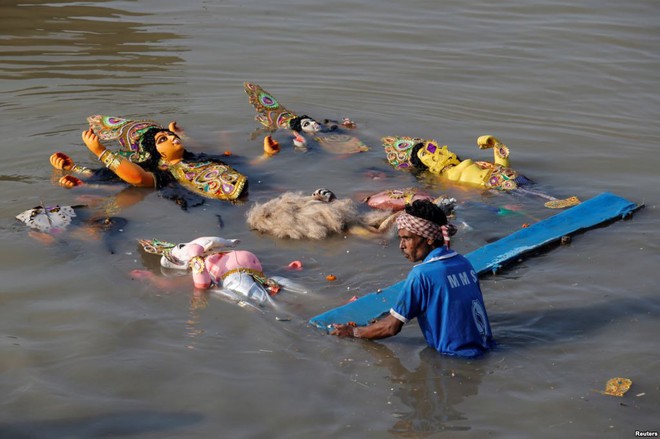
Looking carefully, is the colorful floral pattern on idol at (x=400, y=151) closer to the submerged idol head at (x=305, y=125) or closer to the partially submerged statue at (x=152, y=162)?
the submerged idol head at (x=305, y=125)

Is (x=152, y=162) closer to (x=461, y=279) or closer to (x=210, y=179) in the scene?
(x=210, y=179)

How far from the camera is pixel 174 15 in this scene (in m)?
14.7

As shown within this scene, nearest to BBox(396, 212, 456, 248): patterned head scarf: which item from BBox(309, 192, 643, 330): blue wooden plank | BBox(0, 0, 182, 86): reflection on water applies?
BBox(309, 192, 643, 330): blue wooden plank

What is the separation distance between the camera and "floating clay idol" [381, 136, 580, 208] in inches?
334

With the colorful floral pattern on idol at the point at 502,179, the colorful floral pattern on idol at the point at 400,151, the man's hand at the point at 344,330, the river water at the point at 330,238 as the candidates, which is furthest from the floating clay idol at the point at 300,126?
the man's hand at the point at 344,330

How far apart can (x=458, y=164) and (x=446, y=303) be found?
3.69m

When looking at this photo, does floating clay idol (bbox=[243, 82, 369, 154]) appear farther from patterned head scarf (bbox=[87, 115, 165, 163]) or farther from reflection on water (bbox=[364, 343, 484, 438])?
reflection on water (bbox=[364, 343, 484, 438])

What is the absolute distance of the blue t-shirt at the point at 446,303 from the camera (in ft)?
17.4

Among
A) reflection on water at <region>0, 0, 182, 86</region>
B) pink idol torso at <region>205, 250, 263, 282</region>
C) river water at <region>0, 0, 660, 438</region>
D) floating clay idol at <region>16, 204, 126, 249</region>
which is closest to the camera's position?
river water at <region>0, 0, 660, 438</region>

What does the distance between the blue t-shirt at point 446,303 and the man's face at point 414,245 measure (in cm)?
5

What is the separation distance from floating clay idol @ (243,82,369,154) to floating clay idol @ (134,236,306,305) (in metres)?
3.14

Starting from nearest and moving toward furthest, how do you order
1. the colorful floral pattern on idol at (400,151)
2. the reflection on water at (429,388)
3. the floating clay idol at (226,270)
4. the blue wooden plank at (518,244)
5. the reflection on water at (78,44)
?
1. the reflection on water at (429,388)
2. the blue wooden plank at (518,244)
3. the floating clay idol at (226,270)
4. the colorful floral pattern on idol at (400,151)
5. the reflection on water at (78,44)

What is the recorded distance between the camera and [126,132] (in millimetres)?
9000

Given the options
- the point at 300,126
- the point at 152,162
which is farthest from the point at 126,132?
the point at 300,126
